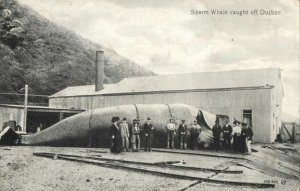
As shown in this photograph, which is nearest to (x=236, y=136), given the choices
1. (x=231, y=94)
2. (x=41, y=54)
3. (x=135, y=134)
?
(x=135, y=134)

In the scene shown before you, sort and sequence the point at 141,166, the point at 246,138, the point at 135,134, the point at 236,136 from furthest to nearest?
the point at 236,136 → the point at 246,138 → the point at 135,134 → the point at 141,166

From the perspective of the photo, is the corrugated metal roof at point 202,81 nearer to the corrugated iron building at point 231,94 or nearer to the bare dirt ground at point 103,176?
the corrugated iron building at point 231,94

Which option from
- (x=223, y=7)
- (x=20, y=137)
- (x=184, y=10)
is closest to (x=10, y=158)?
(x=20, y=137)

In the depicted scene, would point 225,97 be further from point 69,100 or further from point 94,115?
point 69,100

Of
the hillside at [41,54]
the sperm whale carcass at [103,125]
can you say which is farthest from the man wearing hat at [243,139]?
the hillside at [41,54]

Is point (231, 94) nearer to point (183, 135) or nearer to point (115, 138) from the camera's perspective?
point (183, 135)

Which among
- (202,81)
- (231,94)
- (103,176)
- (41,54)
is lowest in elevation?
(103,176)

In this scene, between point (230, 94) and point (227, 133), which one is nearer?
point (227, 133)
